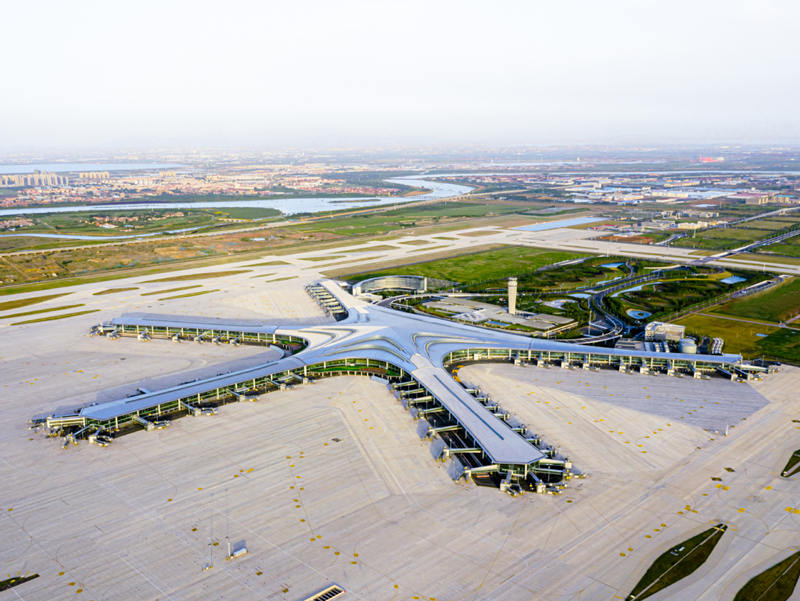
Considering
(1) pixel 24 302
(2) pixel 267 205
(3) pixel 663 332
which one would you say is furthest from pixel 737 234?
(2) pixel 267 205

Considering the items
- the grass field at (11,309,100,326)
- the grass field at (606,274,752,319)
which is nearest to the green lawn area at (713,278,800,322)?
the grass field at (606,274,752,319)

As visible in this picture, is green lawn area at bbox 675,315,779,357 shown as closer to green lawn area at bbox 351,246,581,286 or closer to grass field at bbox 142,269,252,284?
green lawn area at bbox 351,246,581,286

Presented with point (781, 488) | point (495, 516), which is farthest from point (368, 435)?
point (781, 488)

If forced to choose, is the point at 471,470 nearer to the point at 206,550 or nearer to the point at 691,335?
the point at 206,550

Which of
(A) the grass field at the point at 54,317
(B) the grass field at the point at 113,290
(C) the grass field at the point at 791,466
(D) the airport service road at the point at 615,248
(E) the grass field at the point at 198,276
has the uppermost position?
(D) the airport service road at the point at 615,248

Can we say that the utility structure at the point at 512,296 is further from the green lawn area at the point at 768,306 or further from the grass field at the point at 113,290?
the grass field at the point at 113,290

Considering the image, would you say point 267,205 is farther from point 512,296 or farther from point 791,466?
point 791,466

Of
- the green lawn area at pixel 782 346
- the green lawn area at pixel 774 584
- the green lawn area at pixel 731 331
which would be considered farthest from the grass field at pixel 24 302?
the green lawn area at pixel 782 346
